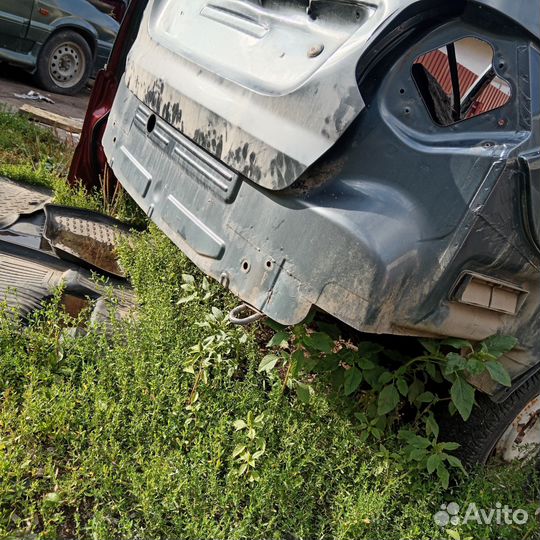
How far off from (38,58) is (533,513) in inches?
326

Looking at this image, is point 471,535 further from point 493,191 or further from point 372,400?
point 493,191

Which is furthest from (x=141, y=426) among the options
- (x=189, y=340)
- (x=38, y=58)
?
(x=38, y=58)

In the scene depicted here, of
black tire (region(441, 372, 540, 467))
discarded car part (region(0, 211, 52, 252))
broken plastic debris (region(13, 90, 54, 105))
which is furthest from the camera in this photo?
broken plastic debris (region(13, 90, 54, 105))

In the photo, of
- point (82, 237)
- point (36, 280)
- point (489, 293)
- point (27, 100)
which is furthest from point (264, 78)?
point (27, 100)

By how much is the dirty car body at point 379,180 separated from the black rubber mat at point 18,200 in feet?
6.60

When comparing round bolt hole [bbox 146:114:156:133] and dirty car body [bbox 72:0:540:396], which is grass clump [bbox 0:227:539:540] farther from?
round bolt hole [bbox 146:114:156:133]

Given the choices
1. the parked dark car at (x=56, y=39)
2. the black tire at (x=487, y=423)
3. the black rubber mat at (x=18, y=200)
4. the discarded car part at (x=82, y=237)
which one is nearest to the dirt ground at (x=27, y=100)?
the parked dark car at (x=56, y=39)

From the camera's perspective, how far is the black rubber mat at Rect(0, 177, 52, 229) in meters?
4.32

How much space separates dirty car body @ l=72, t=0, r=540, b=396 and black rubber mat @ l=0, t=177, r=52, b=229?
2.01m

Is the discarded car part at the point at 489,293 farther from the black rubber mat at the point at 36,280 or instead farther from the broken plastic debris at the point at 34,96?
the broken plastic debris at the point at 34,96

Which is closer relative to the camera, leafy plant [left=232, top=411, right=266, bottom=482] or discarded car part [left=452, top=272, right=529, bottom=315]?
discarded car part [left=452, top=272, right=529, bottom=315]

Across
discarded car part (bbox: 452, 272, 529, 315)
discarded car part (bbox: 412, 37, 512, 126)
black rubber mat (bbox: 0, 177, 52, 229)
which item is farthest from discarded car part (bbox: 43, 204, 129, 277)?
→ discarded car part (bbox: 452, 272, 529, 315)

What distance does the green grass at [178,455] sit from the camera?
7.64ft

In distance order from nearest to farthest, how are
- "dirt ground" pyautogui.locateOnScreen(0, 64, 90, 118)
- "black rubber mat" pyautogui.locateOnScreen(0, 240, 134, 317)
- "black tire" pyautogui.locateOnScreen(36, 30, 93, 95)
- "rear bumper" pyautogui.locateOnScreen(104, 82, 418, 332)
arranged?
"rear bumper" pyautogui.locateOnScreen(104, 82, 418, 332), "black rubber mat" pyautogui.locateOnScreen(0, 240, 134, 317), "dirt ground" pyautogui.locateOnScreen(0, 64, 90, 118), "black tire" pyautogui.locateOnScreen(36, 30, 93, 95)
